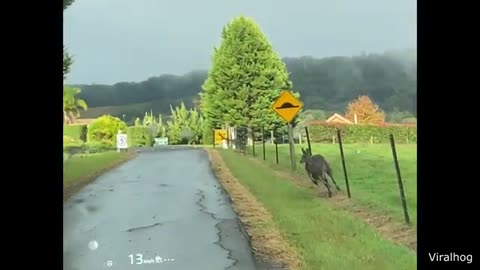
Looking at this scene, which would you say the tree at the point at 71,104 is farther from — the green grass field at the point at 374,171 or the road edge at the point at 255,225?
the green grass field at the point at 374,171

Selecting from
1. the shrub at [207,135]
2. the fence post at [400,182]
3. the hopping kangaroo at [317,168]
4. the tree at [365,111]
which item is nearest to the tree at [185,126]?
the shrub at [207,135]

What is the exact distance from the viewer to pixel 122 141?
256 centimetres

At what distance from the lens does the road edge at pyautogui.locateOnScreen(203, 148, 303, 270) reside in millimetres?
2451

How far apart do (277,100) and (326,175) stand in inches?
11.7

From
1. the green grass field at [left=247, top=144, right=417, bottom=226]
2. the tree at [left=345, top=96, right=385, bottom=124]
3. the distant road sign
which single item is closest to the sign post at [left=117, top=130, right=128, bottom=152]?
the distant road sign

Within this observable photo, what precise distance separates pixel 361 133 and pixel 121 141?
31.2 inches

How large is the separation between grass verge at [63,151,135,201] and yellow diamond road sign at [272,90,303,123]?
0.57 m

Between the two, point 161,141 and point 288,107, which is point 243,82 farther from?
point 161,141

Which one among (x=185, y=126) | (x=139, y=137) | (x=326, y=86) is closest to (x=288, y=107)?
(x=326, y=86)

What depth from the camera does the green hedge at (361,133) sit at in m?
2.50

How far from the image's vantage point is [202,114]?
2.59 meters
